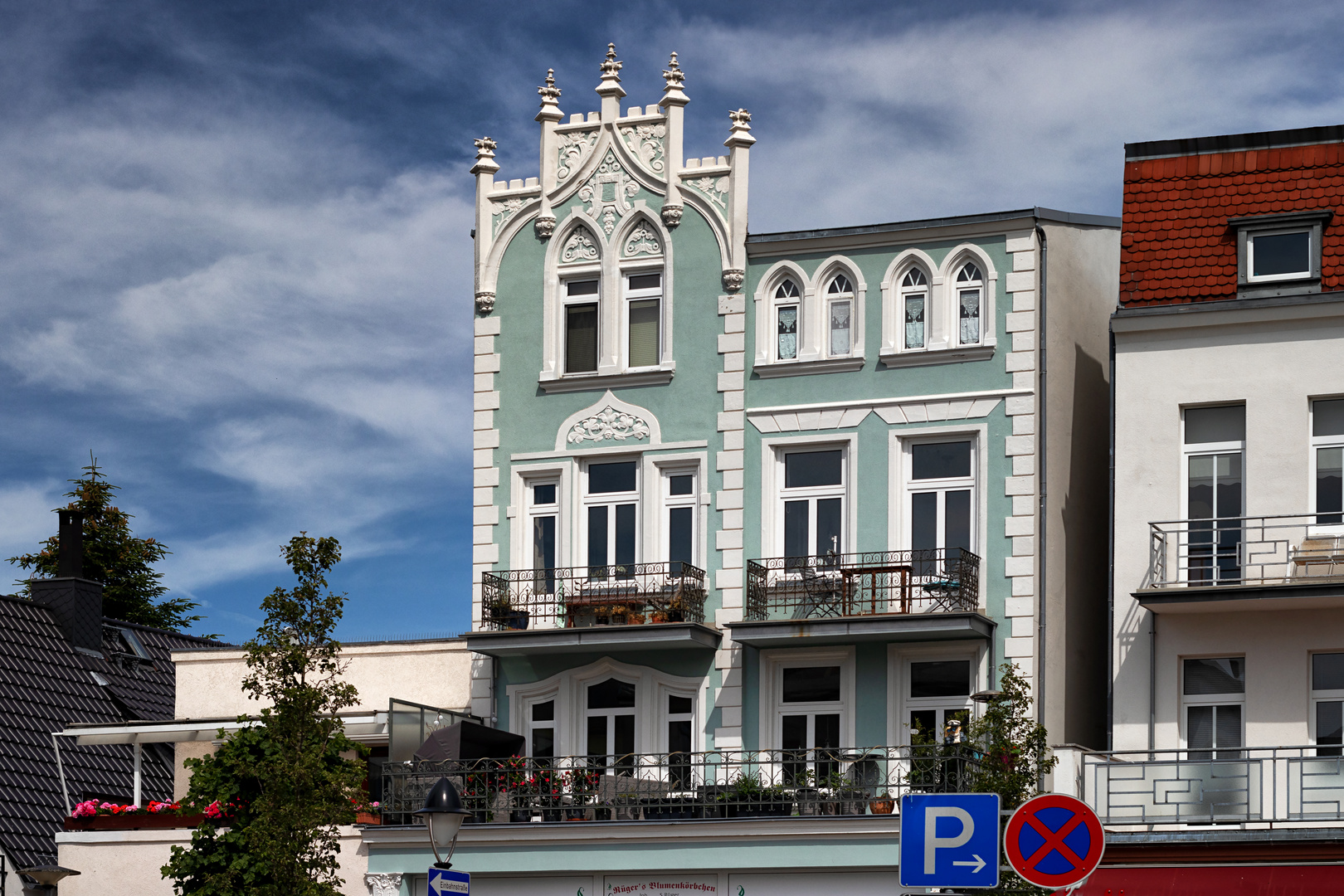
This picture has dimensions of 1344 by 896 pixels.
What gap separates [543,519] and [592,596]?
1783 mm

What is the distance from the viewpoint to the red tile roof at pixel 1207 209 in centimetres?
2950

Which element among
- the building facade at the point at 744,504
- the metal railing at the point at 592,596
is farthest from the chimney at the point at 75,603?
the metal railing at the point at 592,596

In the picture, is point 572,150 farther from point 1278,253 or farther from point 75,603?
point 75,603

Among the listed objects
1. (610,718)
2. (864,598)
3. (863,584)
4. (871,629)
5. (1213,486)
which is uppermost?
(1213,486)

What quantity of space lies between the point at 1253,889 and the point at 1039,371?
321 inches

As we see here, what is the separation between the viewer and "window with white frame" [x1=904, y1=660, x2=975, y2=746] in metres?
29.9

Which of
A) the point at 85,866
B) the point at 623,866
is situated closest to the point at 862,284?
the point at 623,866

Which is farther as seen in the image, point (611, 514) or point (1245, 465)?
point (611, 514)

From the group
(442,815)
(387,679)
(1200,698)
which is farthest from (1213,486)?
(387,679)

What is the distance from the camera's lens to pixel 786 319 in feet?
105

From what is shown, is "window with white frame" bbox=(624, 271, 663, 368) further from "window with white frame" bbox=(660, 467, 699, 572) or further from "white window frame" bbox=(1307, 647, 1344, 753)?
"white window frame" bbox=(1307, 647, 1344, 753)

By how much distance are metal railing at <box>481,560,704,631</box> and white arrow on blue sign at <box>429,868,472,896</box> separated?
417 inches

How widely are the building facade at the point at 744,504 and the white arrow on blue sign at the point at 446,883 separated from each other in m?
8.64

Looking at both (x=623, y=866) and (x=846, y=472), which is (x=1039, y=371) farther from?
(x=623, y=866)
